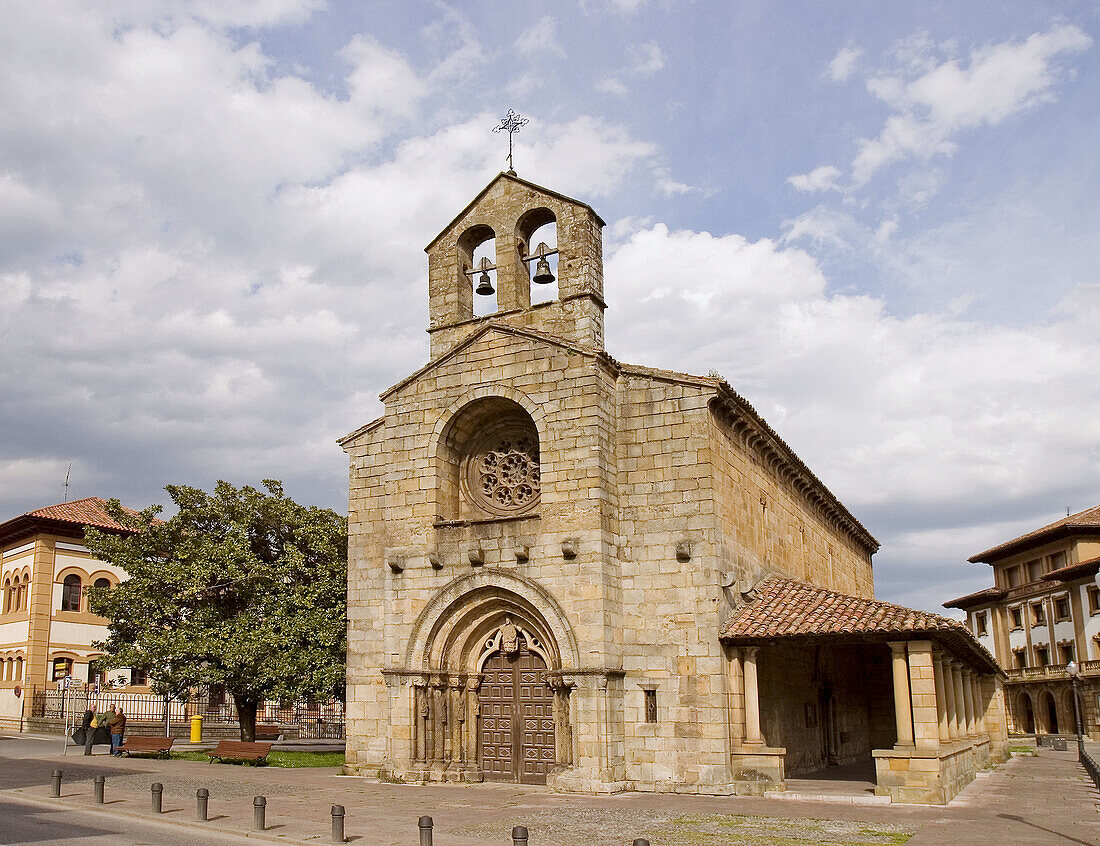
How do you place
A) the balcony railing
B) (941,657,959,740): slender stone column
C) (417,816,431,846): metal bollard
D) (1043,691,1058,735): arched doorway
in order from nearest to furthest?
(417,816,431,846): metal bollard, (941,657,959,740): slender stone column, the balcony railing, (1043,691,1058,735): arched doorway

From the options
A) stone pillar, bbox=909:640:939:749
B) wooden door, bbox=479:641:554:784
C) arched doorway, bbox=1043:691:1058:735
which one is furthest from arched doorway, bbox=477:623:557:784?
arched doorway, bbox=1043:691:1058:735

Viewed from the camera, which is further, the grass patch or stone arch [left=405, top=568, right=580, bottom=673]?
the grass patch

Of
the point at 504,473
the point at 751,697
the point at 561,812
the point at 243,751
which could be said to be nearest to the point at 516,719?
the point at 561,812

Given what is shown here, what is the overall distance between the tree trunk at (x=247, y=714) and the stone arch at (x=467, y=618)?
9035mm

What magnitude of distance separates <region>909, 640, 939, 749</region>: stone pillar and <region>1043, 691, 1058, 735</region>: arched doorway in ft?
140

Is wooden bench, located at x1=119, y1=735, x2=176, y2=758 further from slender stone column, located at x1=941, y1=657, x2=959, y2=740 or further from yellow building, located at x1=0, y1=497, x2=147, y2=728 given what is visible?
slender stone column, located at x1=941, y1=657, x2=959, y2=740

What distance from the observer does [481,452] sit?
21.7 m

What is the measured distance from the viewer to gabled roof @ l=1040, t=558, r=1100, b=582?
46.4m

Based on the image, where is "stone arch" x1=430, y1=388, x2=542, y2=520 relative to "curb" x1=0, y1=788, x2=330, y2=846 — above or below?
above

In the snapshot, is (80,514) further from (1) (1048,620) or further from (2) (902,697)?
(1) (1048,620)

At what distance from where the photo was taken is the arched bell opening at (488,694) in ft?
63.0

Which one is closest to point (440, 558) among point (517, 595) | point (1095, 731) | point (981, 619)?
point (517, 595)

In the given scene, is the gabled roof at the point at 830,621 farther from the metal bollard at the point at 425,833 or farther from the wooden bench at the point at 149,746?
the wooden bench at the point at 149,746

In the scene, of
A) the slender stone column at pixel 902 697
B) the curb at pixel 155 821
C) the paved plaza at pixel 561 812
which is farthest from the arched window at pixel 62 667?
the slender stone column at pixel 902 697
